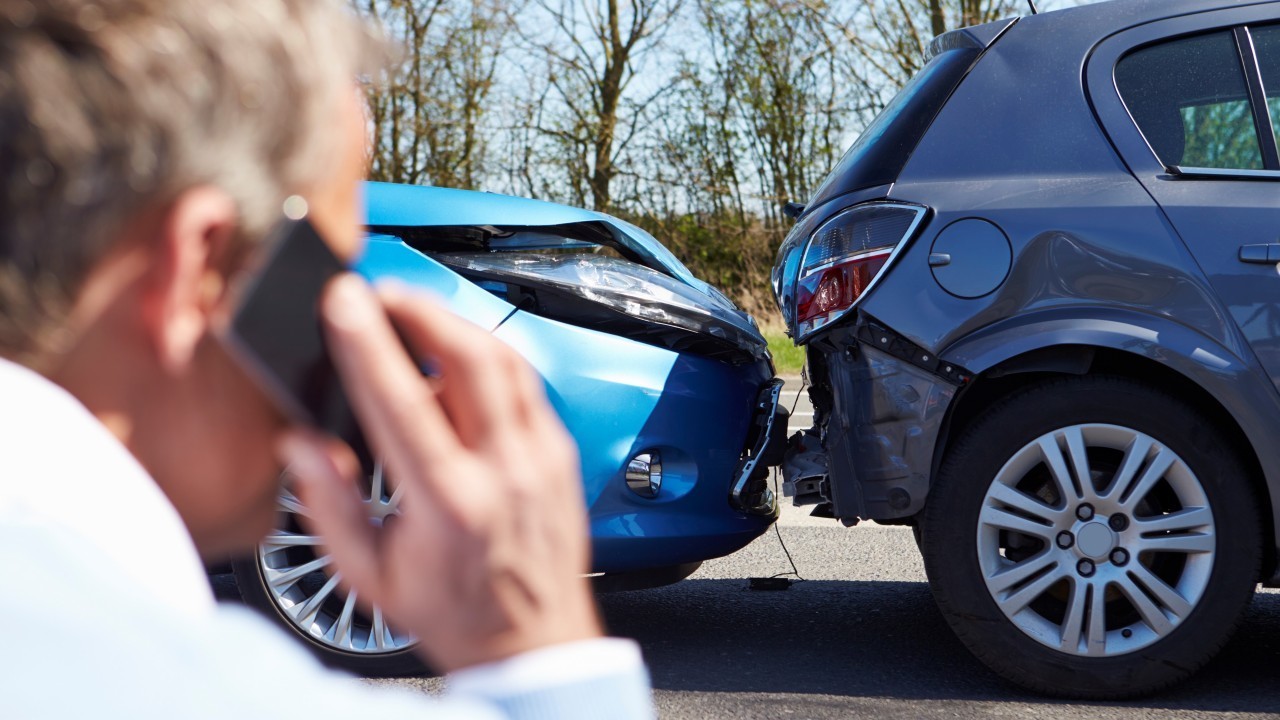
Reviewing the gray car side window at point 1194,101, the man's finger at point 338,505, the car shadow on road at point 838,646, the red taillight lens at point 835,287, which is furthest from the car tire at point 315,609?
the man's finger at point 338,505

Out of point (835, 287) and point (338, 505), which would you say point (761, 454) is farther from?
point (338, 505)

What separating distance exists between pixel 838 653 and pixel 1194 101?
176 cm

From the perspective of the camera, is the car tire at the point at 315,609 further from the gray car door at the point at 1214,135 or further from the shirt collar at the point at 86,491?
the shirt collar at the point at 86,491

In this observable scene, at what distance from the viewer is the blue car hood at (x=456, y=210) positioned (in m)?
3.29

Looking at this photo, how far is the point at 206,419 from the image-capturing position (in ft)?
1.95

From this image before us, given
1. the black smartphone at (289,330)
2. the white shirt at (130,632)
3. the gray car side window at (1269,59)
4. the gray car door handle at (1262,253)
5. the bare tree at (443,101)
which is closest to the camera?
the white shirt at (130,632)

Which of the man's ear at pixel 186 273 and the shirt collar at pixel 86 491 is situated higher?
the man's ear at pixel 186 273

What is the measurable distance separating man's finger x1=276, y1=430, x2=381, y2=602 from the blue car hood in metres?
2.67

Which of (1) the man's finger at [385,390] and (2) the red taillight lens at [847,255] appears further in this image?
(2) the red taillight lens at [847,255]

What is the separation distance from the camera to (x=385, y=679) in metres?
3.34

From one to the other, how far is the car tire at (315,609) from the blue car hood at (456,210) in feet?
2.70

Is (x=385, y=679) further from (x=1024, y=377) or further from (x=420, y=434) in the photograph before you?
(x=420, y=434)

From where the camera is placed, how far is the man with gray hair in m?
0.49

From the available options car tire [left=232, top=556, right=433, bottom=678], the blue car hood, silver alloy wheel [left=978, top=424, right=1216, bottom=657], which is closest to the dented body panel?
silver alloy wheel [left=978, top=424, right=1216, bottom=657]
